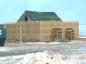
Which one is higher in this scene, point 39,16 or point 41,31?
point 39,16

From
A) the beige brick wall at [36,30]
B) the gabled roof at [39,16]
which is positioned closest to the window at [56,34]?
the beige brick wall at [36,30]

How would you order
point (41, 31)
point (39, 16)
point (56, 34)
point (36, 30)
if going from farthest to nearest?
point (39, 16) → point (56, 34) → point (36, 30) → point (41, 31)

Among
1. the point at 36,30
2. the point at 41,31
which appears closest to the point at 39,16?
the point at 36,30

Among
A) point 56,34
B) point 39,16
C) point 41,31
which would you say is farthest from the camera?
point 39,16

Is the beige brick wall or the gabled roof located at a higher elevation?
the gabled roof

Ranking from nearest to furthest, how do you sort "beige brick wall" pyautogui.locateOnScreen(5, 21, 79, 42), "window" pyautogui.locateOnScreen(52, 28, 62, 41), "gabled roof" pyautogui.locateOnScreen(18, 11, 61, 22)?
"beige brick wall" pyautogui.locateOnScreen(5, 21, 79, 42)
"window" pyautogui.locateOnScreen(52, 28, 62, 41)
"gabled roof" pyautogui.locateOnScreen(18, 11, 61, 22)

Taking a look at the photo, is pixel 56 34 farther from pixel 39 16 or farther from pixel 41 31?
pixel 39 16

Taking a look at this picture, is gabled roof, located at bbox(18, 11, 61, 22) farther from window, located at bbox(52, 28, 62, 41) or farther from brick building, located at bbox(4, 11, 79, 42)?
window, located at bbox(52, 28, 62, 41)

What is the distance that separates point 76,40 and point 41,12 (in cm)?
1252

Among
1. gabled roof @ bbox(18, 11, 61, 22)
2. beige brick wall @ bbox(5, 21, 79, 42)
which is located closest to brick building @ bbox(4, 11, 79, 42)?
beige brick wall @ bbox(5, 21, 79, 42)

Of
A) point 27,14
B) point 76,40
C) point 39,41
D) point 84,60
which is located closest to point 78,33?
point 76,40

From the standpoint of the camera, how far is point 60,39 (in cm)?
4966

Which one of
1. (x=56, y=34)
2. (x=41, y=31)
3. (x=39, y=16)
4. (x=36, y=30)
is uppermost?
(x=39, y=16)

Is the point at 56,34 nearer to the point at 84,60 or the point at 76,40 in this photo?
the point at 76,40
